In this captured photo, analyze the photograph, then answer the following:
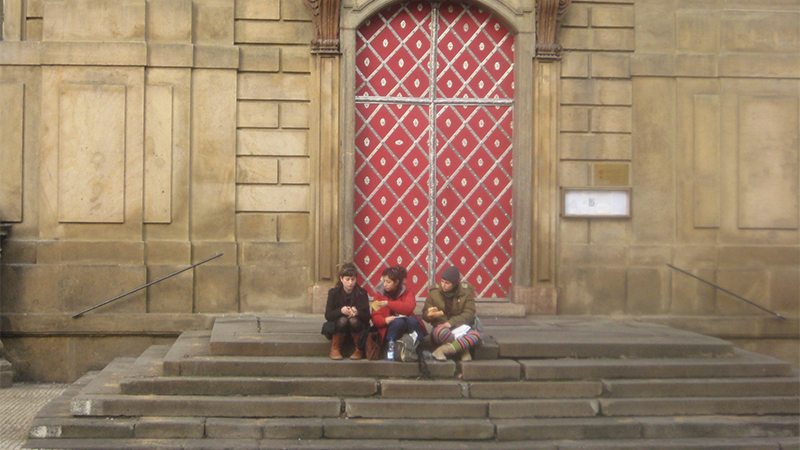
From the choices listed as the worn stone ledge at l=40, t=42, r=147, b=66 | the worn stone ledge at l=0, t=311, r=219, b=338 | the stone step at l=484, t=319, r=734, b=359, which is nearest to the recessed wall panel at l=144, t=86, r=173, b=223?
the worn stone ledge at l=40, t=42, r=147, b=66

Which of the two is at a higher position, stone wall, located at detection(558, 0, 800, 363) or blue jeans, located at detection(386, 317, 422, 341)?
stone wall, located at detection(558, 0, 800, 363)

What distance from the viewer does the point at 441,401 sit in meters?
6.51

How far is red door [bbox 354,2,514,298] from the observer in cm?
914

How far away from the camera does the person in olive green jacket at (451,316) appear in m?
6.86

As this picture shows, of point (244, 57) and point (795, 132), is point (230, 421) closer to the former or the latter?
point (244, 57)

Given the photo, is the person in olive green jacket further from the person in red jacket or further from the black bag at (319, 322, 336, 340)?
the black bag at (319, 322, 336, 340)

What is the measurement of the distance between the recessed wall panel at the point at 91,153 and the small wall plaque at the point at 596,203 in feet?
17.8

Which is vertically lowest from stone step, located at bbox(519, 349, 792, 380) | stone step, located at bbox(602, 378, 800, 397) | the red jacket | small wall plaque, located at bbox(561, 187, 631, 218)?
stone step, located at bbox(602, 378, 800, 397)

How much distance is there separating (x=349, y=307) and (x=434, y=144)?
126 inches

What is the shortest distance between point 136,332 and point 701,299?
22.5 feet

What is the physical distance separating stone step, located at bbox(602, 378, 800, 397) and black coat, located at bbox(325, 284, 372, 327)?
2301 mm

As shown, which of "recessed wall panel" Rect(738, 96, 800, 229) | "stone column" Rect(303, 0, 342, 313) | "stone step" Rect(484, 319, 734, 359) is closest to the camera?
"stone step" Rect(484, 319, 734, 359)

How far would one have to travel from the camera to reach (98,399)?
20.8 feet

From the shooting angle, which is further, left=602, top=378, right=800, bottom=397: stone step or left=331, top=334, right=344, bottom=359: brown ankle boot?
left=331, top=334, right=344, bottom=359: brown ankle boot
